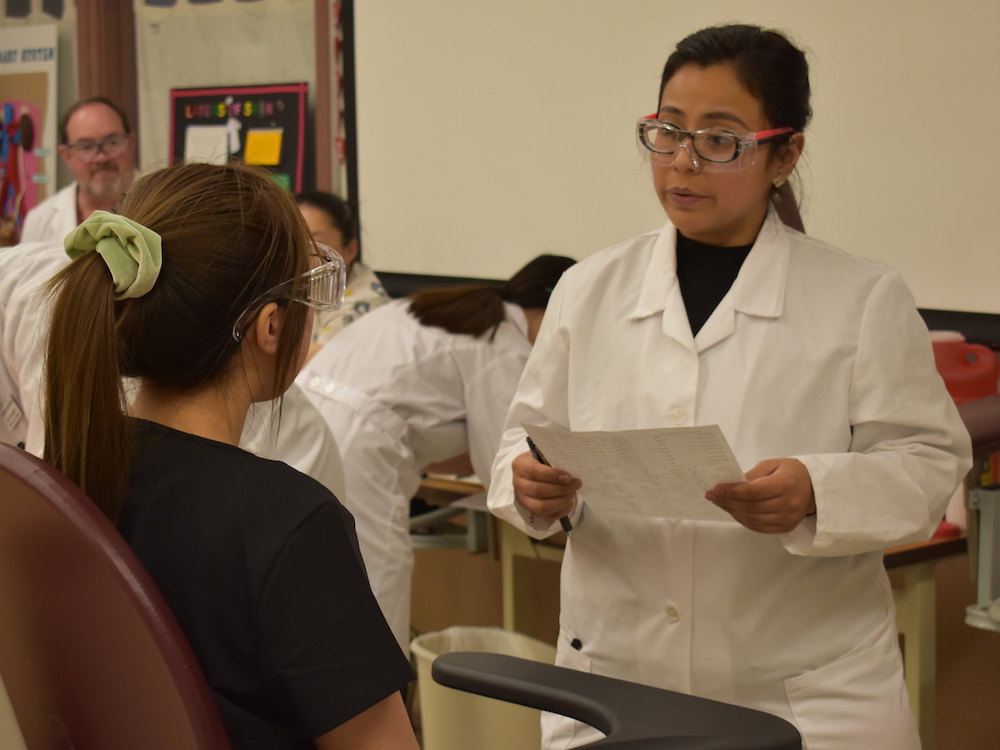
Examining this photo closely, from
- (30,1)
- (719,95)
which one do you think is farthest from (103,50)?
(719,95)

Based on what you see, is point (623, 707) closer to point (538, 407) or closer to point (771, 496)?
point (771, 496)

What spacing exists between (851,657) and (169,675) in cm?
85

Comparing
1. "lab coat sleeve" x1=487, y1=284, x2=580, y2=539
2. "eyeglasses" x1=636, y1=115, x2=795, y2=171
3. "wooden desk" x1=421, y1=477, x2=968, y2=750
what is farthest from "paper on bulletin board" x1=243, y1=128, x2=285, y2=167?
"eyeglasses" x1=636, y1=115, x2=795, y2=171

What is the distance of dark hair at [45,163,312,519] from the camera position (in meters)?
0.93

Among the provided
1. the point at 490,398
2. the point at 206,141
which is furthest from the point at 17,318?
the point at 206,141

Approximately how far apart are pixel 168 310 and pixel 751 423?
68 centimetres

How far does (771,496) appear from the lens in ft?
4.02

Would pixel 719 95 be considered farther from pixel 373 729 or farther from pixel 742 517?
pixel 373 729

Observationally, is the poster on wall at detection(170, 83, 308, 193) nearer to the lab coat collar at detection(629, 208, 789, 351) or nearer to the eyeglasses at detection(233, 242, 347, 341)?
the lab coat collar at detection(629, 208, 789, 351)

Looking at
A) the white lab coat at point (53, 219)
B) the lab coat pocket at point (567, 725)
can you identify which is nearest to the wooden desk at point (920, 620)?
the lab coat pocket at point (567, 725)

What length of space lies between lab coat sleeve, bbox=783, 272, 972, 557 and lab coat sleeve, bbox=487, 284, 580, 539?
334mm

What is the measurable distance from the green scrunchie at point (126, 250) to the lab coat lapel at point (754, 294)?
683 millimetres

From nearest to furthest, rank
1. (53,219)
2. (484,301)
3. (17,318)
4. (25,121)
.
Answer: (17,318)
(484,301)
(53,219)
(25,121)

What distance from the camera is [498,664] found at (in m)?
1.13
